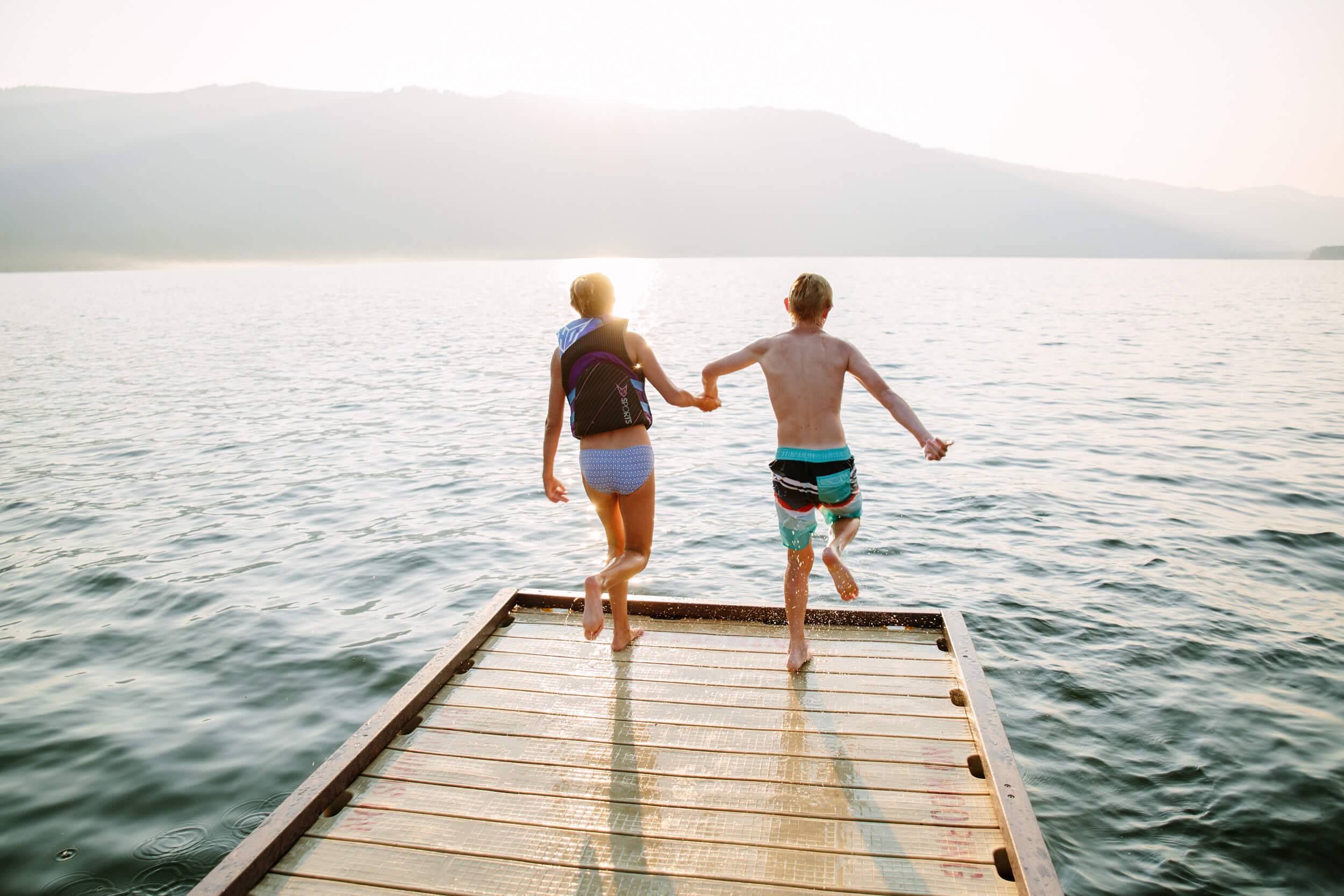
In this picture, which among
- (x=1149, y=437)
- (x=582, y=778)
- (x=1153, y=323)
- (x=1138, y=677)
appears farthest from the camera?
(x=1153, y=323)

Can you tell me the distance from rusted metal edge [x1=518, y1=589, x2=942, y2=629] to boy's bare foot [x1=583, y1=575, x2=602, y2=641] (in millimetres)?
1134

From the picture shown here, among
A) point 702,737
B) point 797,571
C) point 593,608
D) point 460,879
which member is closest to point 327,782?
point 460,879

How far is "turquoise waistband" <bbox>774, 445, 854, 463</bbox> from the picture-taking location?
5.36 metres

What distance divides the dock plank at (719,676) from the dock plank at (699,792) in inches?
41.7

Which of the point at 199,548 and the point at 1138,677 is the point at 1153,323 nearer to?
the point at 1138,677

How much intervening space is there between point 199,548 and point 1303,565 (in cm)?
1342

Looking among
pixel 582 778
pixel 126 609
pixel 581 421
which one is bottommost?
pixel 126 609

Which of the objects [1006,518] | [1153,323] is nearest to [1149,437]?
[1006,518]

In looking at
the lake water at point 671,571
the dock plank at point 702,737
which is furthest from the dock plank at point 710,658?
the lake water at point 671,571

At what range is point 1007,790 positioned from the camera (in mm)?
4191

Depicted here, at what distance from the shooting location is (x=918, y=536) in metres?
11.5

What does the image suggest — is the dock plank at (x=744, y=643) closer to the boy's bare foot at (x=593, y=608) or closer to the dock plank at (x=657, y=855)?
the boy's bare foot at (x=593, y=608)

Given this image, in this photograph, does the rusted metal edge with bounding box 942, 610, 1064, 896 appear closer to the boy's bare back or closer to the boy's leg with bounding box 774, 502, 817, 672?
the boy's leg with bounding box 774, 502, 817, 672

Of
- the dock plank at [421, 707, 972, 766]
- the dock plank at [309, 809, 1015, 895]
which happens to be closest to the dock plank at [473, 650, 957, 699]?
the dock plank at [421, 707, 972, 766]
